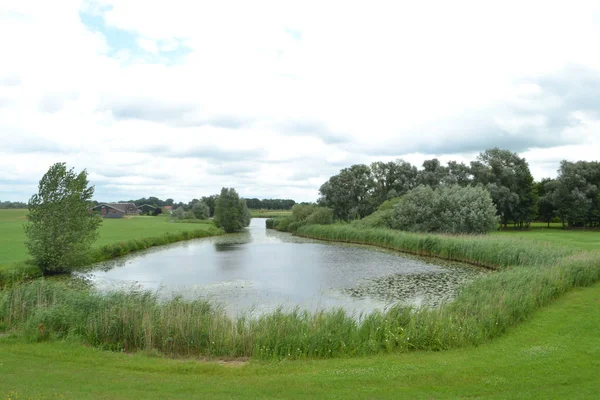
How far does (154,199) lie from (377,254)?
5685 inches

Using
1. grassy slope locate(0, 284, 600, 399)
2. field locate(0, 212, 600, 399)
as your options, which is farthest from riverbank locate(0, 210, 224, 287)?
grassy slope locate(0, 284, 600, 399)

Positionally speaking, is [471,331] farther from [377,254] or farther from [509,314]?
[377,254]

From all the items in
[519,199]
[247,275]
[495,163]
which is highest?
[495,163]

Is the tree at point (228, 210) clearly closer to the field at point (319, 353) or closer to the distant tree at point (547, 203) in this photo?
the distant tree at point (547, 203)

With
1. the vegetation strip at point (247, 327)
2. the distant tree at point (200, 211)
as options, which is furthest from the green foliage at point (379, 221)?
the distant tree at point (200, 211)

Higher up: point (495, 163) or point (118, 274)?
point (495, 163)

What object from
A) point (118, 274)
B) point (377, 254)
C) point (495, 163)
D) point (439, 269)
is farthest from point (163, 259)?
point (495, 163)

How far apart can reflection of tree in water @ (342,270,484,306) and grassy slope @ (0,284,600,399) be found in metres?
7.00

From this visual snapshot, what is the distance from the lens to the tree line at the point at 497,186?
5566cm

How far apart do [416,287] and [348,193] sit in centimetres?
4772

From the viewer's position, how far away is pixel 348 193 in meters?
67.1

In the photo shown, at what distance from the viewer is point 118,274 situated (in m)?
24.9

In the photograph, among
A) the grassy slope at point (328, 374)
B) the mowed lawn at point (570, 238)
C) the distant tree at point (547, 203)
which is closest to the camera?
the grassy slope at point (328, 374)

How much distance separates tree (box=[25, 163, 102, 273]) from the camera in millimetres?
23047
